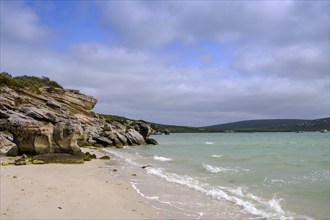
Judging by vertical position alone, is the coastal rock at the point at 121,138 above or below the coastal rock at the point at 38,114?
below

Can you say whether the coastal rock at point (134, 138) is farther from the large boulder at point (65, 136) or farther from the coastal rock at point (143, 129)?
the large boulder at point (65, 136)

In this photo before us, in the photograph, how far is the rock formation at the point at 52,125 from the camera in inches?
1006

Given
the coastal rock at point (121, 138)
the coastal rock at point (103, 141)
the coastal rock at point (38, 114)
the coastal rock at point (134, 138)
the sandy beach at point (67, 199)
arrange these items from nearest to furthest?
the sandy beach at point (67, 199), the coastal rock at point (38, 114), the coastal rock at point (103, 141), the coastal rock at point (121, 138), the coastal rock at point (134, 138)

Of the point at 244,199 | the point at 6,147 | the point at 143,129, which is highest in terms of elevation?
the point at 143,129

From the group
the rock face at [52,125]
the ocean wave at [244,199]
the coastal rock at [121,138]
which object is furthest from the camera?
the coastal rock at [121,138]

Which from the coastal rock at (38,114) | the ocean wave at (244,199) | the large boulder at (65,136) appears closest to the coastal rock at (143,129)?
the coastal rock at (38,114)

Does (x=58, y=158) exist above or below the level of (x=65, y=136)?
below

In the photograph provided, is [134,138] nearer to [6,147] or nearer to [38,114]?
[38,114]

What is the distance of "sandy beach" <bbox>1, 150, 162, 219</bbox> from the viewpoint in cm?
950

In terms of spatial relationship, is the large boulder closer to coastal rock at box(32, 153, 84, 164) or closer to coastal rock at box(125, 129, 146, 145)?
coastal rock at box(32, 153, 84, 164)

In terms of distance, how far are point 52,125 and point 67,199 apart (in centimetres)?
1702

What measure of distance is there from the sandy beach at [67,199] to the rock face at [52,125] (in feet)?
31.2

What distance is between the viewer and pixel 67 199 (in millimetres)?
11203

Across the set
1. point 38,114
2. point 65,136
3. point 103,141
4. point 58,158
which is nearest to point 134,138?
point 103,141
